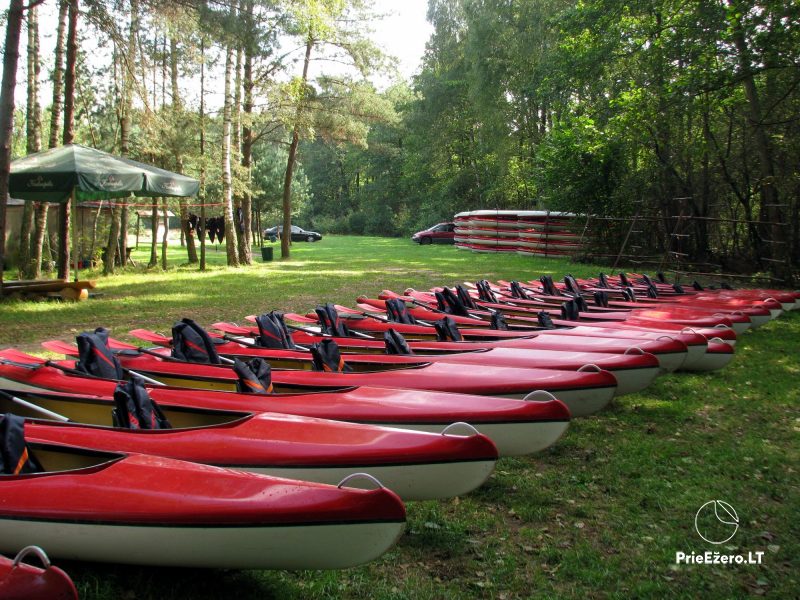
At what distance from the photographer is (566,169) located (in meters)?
19.3

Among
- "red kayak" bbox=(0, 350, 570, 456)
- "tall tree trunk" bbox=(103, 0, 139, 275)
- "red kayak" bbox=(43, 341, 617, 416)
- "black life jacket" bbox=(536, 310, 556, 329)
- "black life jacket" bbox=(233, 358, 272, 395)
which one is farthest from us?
"tall tree trunk" bbox=(103, 0, 139, 275)

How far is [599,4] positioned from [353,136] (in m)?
8.71

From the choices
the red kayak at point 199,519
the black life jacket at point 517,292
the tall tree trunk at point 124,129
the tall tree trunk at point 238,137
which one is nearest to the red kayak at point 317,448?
the red kayak at point 199,519

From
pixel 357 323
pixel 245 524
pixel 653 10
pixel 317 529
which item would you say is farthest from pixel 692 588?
pixel 653 10

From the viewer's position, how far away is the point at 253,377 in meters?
4.42

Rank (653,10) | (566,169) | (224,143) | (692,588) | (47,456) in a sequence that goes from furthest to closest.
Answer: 1. (566,169)
2. (224,143)
3. (653,10)
4. (47,456)
5. (692,588)

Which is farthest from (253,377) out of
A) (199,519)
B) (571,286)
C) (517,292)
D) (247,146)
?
(247,146)

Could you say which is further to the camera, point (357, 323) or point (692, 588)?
point (357, 323)

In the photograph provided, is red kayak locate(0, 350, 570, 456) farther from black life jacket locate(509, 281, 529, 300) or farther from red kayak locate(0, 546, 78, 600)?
black life jacket locate(509, 281, 529, 300)

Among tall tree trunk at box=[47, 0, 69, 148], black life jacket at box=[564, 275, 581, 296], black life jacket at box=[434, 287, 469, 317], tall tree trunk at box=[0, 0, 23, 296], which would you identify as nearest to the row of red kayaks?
black life jacket at box=[434, 287, 469, 317]

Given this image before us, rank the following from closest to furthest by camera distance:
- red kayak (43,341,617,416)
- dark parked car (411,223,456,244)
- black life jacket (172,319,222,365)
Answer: red kayak (43,341,617,416)
black life jacket (172,319,222,365)
dark parked car (411,223,456,244)

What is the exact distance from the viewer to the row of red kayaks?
8.70 feet

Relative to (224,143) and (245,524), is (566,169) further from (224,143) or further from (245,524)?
(245,524)

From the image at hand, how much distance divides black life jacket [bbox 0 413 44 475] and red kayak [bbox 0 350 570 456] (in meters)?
1.06
